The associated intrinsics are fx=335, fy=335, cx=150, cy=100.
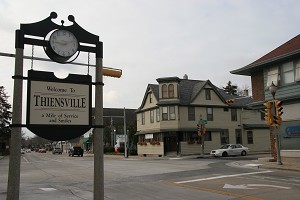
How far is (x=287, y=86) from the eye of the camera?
2370 centimetres

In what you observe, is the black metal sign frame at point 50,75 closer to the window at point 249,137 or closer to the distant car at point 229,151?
the distant car at point 229,151

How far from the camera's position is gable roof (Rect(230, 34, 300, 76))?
23.2 m

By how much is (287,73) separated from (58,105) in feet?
69.6

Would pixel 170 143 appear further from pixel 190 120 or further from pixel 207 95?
pixel 207 95

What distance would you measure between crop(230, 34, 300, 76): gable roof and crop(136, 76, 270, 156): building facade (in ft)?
46.3

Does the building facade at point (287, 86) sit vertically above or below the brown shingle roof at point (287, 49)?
below

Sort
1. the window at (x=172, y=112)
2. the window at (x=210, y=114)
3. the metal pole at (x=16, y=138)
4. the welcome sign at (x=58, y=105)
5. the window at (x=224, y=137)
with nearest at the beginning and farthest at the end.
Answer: the metal pole at (x=16, y=138)
the welcome sign at (x=58, y=105)
the window at (x=172, y=112)
the window at (x=210, y=114)
the window at (x=224, y=137)

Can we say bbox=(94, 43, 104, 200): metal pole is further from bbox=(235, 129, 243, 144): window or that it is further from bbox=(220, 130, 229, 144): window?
bbox=(235, 129, 243, 144): window

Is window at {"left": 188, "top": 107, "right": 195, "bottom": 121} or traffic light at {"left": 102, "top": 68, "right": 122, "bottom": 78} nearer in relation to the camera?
traffic light at {"left": 102, "top": 68, "right": 122, "bottom": 78}

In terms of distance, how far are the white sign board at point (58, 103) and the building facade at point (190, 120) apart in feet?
117

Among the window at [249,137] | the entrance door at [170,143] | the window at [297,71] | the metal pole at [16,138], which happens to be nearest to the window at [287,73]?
the window at [297,71]

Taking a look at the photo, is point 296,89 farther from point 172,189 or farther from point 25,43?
point 25,43

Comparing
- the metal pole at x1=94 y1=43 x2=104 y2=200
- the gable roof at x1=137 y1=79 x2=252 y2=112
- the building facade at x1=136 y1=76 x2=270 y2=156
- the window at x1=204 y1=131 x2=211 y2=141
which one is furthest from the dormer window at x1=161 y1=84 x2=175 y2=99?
the metal pole at x1=94 y1=43 x2=104 y2=200

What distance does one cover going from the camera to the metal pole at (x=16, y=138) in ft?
18.5
